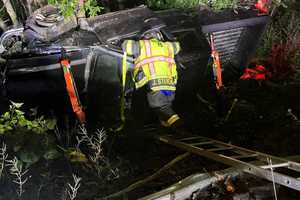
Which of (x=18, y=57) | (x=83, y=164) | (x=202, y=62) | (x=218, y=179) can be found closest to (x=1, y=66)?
(x=18, y=57)

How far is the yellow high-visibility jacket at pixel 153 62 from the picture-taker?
4.32 meters

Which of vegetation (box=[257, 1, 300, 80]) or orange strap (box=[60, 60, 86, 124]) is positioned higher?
orange strap (box=[60, 60, 86, 124])

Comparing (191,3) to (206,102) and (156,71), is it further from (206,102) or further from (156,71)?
(156,71)

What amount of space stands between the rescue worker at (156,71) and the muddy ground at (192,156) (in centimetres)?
36

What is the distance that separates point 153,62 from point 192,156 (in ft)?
3.97

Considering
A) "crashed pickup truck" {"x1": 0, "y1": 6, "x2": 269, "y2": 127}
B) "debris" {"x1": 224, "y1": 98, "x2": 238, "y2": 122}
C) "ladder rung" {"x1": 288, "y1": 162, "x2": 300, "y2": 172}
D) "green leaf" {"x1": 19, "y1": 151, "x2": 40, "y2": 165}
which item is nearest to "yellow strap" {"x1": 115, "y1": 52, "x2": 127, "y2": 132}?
"crashed pickup truck" {"x1": 0, "y1": 6, "x2": 269, "y2": 127}

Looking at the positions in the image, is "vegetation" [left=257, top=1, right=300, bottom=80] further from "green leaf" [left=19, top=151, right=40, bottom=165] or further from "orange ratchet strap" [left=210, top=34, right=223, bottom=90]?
"green leaf" [left=19, top=151, right=40, bottom=165]

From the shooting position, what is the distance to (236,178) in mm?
2703

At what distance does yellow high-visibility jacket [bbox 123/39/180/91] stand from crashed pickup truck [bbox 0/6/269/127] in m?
0.18

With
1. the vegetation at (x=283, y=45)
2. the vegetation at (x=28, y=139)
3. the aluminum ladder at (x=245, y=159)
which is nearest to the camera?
the aluminum ladder at (x=245, y=159)

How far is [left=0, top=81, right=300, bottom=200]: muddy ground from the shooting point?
10.9 feet

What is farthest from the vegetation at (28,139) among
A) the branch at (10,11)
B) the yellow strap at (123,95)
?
the branch at (10,11)

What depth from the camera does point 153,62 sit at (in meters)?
4.32

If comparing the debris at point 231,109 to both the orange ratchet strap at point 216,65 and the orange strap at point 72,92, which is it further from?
the orange strap at point 72,92
